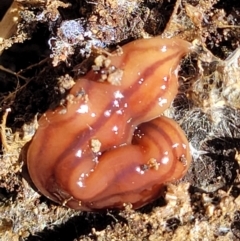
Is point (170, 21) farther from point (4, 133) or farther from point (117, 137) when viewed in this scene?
point (4, 133)

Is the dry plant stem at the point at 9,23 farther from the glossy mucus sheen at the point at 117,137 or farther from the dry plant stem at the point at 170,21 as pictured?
the dry plant stem at the point at 170,21

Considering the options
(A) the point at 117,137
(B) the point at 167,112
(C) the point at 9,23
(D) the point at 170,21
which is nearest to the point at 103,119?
(A) the point at 117,137

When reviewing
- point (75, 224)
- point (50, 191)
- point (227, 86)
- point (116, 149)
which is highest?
point (227, 86)

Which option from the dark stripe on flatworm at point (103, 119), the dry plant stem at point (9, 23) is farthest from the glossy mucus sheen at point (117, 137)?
the dry plant stem at point (9, 23)

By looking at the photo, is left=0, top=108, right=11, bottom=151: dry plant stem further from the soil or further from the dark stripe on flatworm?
the dark stripe on flatworm

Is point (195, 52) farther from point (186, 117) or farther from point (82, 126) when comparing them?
point (82, 126)

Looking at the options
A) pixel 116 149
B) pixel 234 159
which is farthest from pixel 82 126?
pixel 234 159
